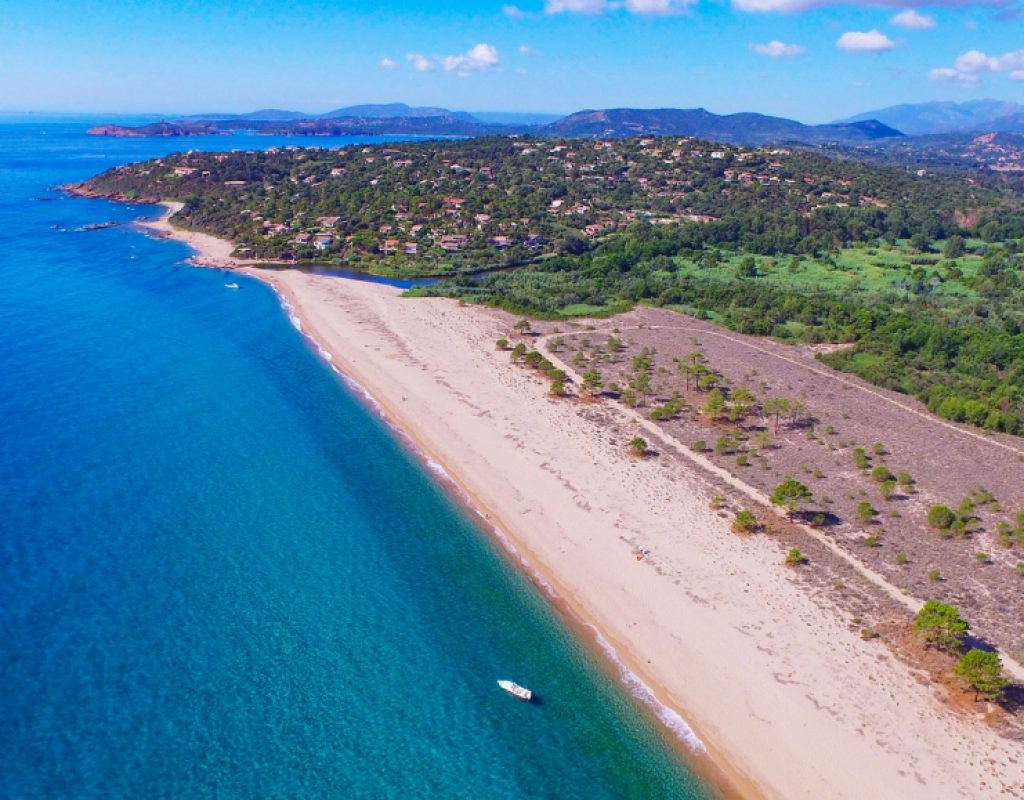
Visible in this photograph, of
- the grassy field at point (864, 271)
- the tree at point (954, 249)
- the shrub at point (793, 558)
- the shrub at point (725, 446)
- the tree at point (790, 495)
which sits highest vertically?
the tree at point (954, 249)

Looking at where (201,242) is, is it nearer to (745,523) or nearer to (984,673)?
(745,523)

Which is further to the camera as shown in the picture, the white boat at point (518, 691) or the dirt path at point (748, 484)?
the dirt path at point (748, 484)

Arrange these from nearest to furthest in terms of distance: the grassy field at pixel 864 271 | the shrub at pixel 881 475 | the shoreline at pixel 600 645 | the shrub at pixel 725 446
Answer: the shoreline at pixel 600 645 < the shrub at pixel 881 475 < the shrub at pixel 725 446 < the grassy field at pixel 864 271

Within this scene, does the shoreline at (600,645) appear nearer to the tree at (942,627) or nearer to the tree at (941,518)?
the tree at (942,627)

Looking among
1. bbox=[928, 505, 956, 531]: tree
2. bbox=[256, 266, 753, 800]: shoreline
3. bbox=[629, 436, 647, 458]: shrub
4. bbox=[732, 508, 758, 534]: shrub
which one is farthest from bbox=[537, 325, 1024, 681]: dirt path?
bbox=[256, 266, 753, 800]: shoreline

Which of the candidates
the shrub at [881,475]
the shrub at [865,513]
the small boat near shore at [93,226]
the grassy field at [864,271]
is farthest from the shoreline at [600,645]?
the small boat near shore at [93,226]

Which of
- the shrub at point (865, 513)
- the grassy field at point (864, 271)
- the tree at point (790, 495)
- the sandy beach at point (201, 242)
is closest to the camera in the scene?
the shrub at point (865, 513)
